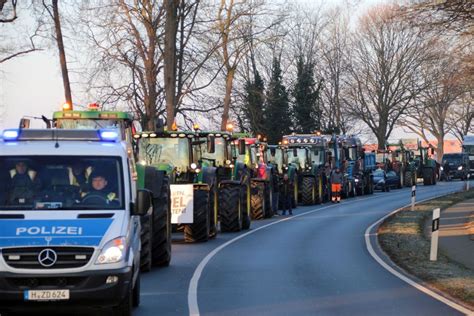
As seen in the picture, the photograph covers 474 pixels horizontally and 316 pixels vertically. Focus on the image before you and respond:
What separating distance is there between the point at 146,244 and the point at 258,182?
16834 millimetres

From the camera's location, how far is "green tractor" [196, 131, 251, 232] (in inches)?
1040

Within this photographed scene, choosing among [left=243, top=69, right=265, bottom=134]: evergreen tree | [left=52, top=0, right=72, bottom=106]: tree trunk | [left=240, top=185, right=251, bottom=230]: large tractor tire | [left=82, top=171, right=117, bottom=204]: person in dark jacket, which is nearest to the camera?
[left=82, top=171, right=117, bottom=204]: person in dark jacket

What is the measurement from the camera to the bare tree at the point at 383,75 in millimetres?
76562

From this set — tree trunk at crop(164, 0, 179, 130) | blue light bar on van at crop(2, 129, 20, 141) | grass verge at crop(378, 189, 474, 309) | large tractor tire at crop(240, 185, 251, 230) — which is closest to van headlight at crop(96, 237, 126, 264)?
blue light bar on van at crop(2, 129, 20, 141)

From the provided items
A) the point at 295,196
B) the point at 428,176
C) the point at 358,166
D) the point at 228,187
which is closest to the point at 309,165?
the point at 295,196

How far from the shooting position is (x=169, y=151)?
24.0m

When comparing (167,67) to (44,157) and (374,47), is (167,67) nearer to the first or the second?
(44,157)

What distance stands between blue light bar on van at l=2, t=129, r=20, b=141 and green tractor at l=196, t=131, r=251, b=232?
13.4 m

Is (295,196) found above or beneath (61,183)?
beneath

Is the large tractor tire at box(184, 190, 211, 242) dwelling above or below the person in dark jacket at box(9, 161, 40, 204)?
below

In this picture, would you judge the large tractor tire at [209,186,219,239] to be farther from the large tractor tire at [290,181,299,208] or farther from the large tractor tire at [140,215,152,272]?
the large tractor tire at [290,181,299,208]

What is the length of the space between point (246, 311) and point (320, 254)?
8.39 metres

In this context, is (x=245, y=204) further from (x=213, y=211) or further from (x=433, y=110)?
(x=433, y=110)

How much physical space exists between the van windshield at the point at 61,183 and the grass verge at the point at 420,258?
211 inches
